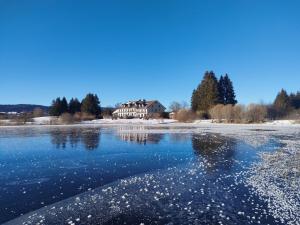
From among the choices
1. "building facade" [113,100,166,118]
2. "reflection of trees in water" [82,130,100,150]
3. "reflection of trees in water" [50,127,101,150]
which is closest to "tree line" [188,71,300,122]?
"reflection of trees in water" [50,127,101,150]

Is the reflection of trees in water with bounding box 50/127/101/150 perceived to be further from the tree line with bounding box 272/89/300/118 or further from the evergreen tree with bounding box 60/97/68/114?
the evergreen tree with bounding box 60/97/68/114

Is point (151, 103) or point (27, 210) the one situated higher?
point (151, 103)

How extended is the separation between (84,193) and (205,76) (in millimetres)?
81937

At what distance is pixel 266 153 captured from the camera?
2083 centimetres

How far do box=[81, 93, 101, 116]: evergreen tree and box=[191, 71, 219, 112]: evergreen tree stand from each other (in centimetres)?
Result: 3725

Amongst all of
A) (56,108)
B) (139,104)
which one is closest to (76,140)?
(56,108)

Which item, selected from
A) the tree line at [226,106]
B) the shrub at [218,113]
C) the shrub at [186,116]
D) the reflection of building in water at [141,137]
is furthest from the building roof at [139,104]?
the reflection of building in water at [141,137]

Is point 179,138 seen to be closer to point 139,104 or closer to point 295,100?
point 295,100

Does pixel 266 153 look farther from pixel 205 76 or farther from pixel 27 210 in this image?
pixel 205 76

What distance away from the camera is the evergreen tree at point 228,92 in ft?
298

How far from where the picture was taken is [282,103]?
8888 cm

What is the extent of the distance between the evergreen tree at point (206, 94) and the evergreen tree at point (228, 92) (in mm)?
5435

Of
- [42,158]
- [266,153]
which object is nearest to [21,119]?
[42,158]

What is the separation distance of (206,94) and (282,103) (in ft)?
74.2
